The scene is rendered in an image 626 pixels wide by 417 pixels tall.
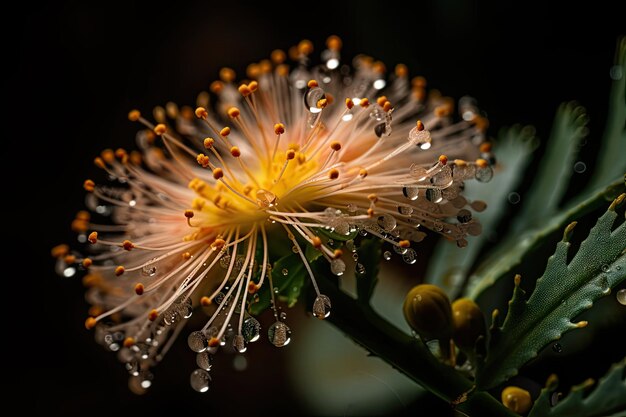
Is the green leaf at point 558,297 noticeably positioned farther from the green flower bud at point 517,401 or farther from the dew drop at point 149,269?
the dew drop at point 149,269

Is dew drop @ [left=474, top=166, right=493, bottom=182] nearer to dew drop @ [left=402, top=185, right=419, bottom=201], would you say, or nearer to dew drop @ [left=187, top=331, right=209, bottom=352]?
dew drop @ [left=402, top=185, right=419, bottom=201]

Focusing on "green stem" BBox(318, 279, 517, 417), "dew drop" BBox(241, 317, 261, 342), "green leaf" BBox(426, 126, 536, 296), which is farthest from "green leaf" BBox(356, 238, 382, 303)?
"green leaf" BBox(426, 126, 536, 296)

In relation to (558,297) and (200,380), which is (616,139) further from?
(200,380)

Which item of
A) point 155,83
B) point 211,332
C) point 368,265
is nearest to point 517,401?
point 368,265

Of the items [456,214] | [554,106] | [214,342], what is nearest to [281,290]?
[214,342]

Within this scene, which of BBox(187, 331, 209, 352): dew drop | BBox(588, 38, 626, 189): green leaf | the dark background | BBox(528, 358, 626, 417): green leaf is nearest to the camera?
BBox(528, 358, 626, 417): green leaf

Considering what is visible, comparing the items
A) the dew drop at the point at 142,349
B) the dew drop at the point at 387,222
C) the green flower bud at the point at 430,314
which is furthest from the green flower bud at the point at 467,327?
the dew drop at the point at 142,349
